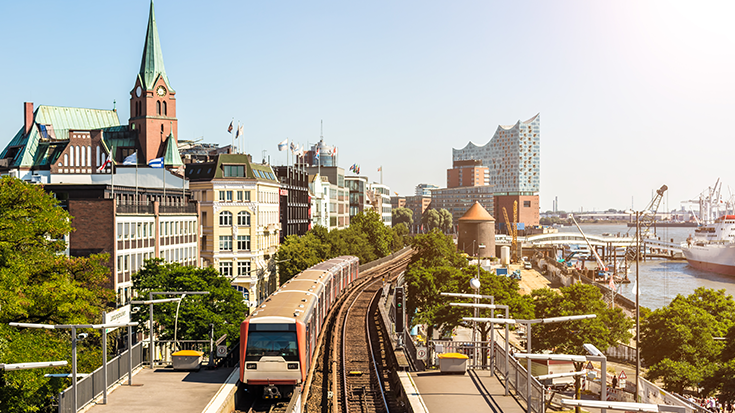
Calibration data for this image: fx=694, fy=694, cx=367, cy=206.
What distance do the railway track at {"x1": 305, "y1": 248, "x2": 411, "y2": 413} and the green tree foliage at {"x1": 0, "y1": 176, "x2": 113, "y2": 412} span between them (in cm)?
1097

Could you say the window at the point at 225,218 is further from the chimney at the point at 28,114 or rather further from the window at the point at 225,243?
the chimney at the point at 28,114

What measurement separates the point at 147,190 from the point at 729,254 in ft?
502

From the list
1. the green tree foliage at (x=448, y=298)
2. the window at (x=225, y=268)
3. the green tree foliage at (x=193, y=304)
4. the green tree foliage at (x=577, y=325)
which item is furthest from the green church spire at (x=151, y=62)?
the green tree foliage at (x=577, y=325)

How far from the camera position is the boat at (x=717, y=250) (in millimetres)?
174375

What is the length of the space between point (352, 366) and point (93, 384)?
60.9 feet

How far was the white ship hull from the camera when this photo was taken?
173125mm

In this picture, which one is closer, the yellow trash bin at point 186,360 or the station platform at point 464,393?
the station platform at point 464,393

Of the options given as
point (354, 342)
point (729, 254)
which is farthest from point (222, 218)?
point (729, 254)

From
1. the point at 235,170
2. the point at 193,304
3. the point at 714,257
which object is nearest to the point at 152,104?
the point at 235,170

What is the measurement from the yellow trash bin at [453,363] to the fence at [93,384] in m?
13.3

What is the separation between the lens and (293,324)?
101 feet

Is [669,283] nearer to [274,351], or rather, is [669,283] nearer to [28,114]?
[28,114]

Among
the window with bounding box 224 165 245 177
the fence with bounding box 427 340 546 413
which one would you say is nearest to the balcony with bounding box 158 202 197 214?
the window with bounding box 224 165 245 177

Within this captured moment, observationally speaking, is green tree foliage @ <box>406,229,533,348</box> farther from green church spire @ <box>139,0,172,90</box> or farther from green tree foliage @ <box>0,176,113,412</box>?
green church spire @ <box>139,0,172,90</box>
